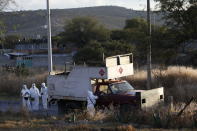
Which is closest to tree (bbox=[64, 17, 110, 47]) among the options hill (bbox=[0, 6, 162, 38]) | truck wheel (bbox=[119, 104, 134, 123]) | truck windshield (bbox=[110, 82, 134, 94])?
hill (bbox=[0, 6, 162, 38])

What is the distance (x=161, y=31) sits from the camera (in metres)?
27.7

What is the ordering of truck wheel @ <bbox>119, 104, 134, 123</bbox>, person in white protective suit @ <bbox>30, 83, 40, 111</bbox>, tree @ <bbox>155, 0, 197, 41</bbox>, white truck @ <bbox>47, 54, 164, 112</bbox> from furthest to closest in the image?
tree @ <bbox>155, 0, 197, 41</bbox>, person in white protective suit @ <bbox>30, 83, 40, 111</bbox>, white truck @ <bbox>47, 54, 164, 112</bbox>, truck wheel @ <bbox>119, 104, 134, 123</bbox>

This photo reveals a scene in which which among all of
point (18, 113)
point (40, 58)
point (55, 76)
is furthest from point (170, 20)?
point (40, 58)

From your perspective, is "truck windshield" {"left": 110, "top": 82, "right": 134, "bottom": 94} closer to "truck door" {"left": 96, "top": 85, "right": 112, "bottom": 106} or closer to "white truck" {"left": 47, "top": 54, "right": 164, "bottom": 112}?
"white truck" {"left": 47, "top": 54, "right": 164, "bottom": 112}

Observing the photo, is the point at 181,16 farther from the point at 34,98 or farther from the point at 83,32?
the point at 83,32

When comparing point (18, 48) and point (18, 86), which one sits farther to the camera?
point (18, 48)

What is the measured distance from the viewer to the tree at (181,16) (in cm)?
2655

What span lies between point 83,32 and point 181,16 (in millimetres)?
65590

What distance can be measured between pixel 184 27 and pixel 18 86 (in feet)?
37.9

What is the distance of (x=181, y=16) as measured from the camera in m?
27.0

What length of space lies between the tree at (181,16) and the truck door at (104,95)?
8976mm

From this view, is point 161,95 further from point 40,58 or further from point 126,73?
point 40,58

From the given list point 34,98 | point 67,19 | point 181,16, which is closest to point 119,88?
point 34,98

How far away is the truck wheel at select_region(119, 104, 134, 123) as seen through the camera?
53.1ft
